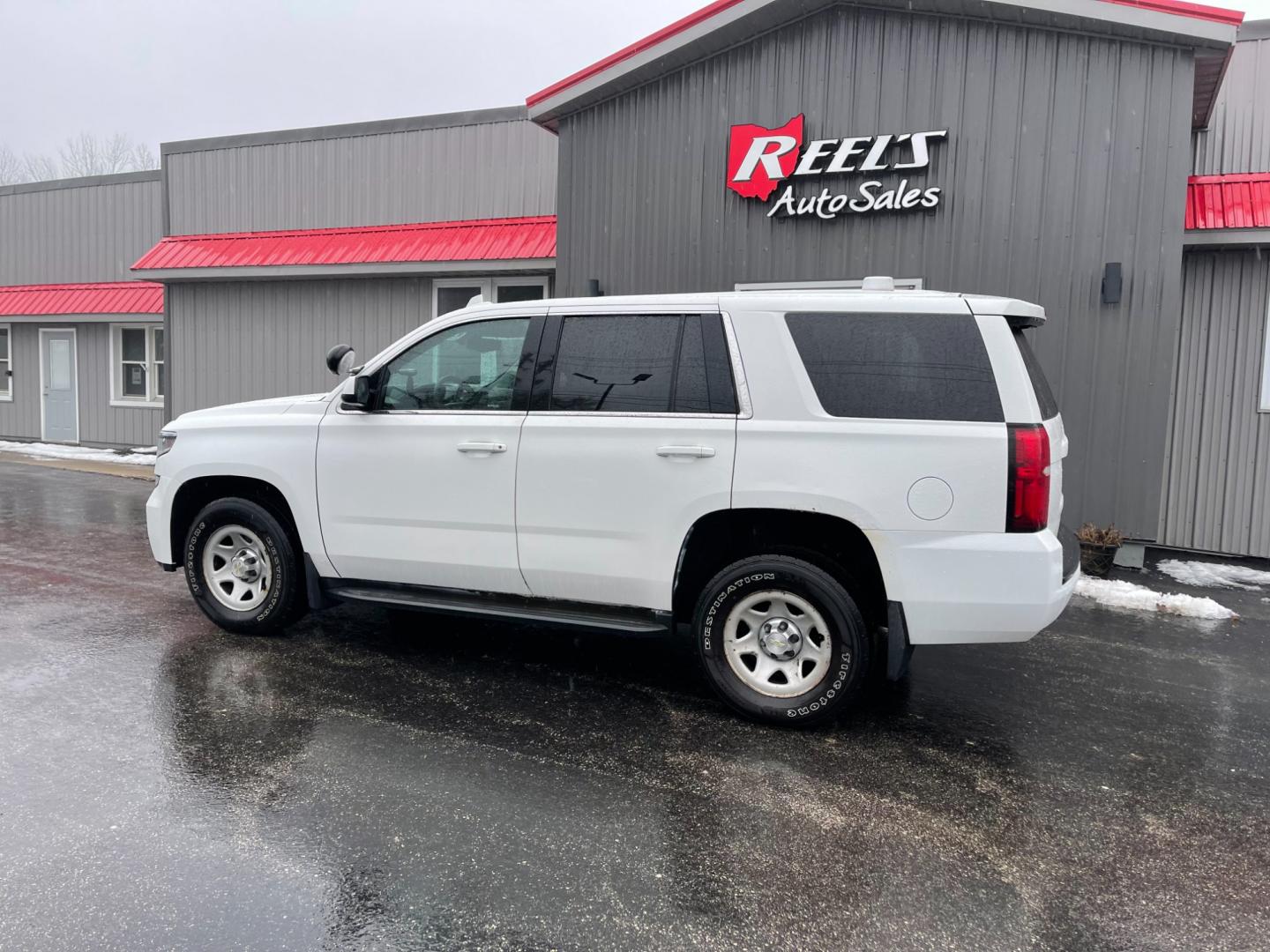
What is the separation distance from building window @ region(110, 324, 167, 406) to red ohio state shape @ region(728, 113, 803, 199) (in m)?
12.3

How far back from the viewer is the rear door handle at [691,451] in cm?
461

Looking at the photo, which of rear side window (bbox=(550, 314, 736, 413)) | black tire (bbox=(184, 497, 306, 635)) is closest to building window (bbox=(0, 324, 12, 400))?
black tire (bbox=(184, 497, 306, 635))

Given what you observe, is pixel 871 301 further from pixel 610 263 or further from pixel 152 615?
pixel 610 263

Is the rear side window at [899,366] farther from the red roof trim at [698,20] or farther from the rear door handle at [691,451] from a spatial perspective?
the red roof trim at [698,20]

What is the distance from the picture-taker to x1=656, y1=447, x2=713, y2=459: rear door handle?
4607 mm

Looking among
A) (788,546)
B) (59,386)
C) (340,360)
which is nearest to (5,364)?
(59,386)

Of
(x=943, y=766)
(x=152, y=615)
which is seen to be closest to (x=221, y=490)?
(x=152, y=615)

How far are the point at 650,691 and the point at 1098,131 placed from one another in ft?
21.0

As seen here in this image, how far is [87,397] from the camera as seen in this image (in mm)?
17922

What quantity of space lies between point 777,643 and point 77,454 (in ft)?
52.1

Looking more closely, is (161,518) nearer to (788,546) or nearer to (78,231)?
(788,546)

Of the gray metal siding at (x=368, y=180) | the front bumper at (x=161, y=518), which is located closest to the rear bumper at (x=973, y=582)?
the front bumper at (x=161, y=518)

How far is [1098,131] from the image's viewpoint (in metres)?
8.17

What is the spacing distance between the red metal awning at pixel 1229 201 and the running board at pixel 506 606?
6579 millimetres
